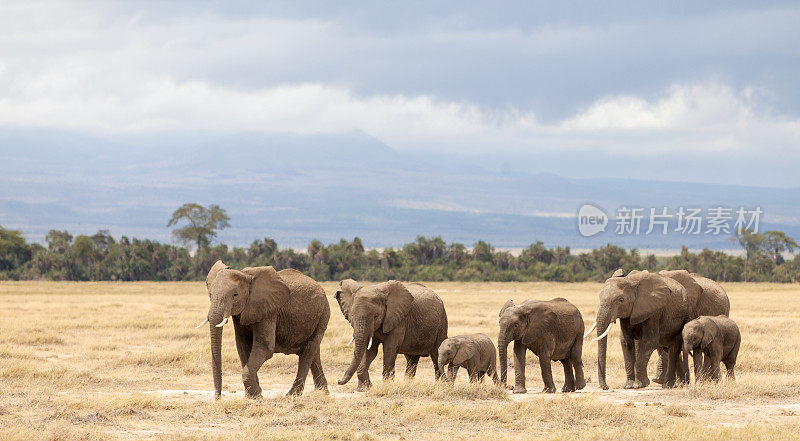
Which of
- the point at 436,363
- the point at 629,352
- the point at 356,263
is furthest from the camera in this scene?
the point at 356,263

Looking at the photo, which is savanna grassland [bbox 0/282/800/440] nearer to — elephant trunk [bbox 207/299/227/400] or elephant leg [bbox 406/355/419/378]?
elephant leg [bbox 406/355/419/378]

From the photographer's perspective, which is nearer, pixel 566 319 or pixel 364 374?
pixel 364 374

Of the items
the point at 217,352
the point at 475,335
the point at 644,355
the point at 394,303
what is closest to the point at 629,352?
→ the point at 644,355

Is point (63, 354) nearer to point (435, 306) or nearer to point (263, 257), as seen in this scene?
point (435, 306)

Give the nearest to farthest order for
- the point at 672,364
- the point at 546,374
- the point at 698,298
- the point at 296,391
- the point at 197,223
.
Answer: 1. the point at 296,391
2. the point at 546,374
3. the point at 672,364
4. the point at 698,298
5. the point at 197,223

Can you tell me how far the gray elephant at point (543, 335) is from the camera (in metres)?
18.5

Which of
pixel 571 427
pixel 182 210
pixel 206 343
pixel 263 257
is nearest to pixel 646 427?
pixel 571 427

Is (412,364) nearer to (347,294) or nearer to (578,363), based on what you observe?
(347,294)

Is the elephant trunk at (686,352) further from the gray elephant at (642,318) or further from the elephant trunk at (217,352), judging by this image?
the elephant trunk at (217,352)

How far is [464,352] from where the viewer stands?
18.4 m

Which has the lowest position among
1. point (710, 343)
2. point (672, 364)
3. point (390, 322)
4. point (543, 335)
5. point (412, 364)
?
point (412, 364)

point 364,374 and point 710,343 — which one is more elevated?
point 710,343

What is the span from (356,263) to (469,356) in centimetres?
8276

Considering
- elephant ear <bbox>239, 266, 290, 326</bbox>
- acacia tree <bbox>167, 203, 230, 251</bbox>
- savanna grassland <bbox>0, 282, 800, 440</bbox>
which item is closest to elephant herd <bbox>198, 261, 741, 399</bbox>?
elephant ear <bbox>239, 266, 290, 326</bbox>
